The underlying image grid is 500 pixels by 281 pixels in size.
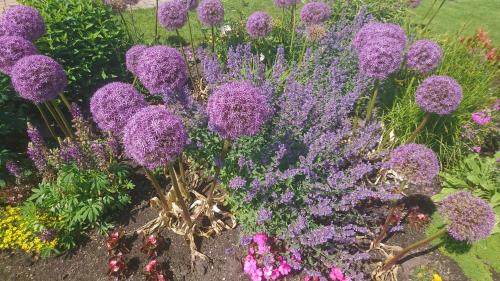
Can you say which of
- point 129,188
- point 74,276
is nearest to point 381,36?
point 129,188

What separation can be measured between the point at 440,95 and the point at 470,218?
5.69ft

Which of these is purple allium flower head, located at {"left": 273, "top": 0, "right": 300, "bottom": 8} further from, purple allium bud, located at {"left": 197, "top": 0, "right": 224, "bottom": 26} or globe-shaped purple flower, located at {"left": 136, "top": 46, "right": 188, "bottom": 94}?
globe-shaped purple flower, located at {"left": 136, "top": 46, "right": 188, "bottom": 94}

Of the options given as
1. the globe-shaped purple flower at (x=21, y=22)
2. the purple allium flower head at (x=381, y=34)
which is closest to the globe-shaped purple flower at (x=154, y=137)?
the globe-shaped purple flower at (x=21, y=22)

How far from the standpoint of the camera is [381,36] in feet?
15.1

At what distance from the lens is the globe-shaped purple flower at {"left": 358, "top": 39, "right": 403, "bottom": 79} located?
13.9 feet

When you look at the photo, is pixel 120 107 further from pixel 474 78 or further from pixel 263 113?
pixel 474 78

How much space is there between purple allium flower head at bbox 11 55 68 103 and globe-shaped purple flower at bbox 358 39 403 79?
3.92 meters

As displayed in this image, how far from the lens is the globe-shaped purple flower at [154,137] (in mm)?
2801

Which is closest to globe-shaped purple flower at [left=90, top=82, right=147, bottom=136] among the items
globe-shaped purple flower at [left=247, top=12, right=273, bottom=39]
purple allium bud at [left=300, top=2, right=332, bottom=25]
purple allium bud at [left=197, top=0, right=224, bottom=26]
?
purple allium bud at [left=197, top=0, right=224, bottom=26]

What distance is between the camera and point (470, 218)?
3.18 metres

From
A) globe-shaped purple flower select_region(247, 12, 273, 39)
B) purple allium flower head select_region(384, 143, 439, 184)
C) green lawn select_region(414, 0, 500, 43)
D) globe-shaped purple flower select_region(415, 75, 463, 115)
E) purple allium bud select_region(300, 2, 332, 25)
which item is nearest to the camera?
purple allium flower head select_region(384, 143, 439, 184)

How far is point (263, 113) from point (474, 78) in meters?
5.00

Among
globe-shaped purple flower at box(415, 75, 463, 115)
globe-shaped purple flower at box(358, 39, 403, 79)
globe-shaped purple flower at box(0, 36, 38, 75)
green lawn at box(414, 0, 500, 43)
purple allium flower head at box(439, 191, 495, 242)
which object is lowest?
green lawn at box(414, 0, 500, 43)

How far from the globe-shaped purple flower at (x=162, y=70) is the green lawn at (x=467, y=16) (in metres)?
9.20
